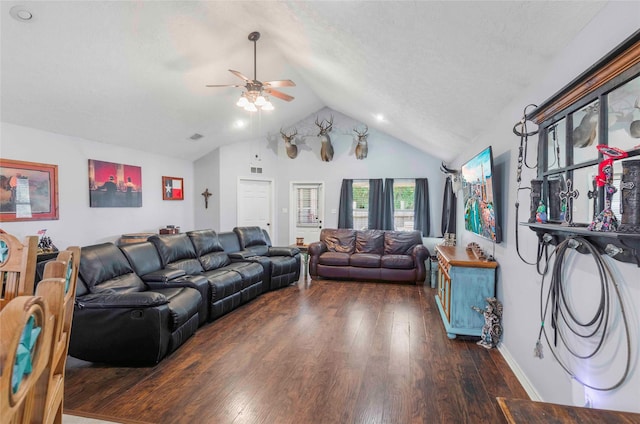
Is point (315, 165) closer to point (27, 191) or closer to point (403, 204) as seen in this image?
point (403, 204)

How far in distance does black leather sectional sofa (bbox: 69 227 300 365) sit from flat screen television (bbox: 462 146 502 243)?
9.53 feet

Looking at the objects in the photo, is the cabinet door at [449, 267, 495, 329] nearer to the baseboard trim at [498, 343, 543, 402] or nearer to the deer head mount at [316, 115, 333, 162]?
the baseboard trim at [498, 343, 543, 402]

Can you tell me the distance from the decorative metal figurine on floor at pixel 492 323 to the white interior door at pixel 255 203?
17.6ft

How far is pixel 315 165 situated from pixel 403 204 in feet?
7.40

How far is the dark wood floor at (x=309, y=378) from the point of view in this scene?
6.48ft

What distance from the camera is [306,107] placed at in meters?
6.60

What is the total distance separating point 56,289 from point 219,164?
20.3 feet

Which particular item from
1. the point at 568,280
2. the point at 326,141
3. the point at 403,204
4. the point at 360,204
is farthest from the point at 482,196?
the point at 326,141

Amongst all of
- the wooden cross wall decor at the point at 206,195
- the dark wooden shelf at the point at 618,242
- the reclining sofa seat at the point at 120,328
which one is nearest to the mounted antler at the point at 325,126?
the wooden cross wall decor at the point at 206,195

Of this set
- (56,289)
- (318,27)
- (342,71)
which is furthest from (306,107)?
(56,289)

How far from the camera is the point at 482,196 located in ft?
9.74

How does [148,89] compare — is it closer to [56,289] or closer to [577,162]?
[56,289]

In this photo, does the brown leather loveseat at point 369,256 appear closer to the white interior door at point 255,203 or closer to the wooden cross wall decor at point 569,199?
the white interior door at point 255,203

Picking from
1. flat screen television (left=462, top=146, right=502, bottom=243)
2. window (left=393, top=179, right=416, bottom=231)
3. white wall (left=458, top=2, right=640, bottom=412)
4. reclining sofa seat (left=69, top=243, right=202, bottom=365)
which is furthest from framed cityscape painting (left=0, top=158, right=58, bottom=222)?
window (left=393, top=179, right=416, bottom=231)
